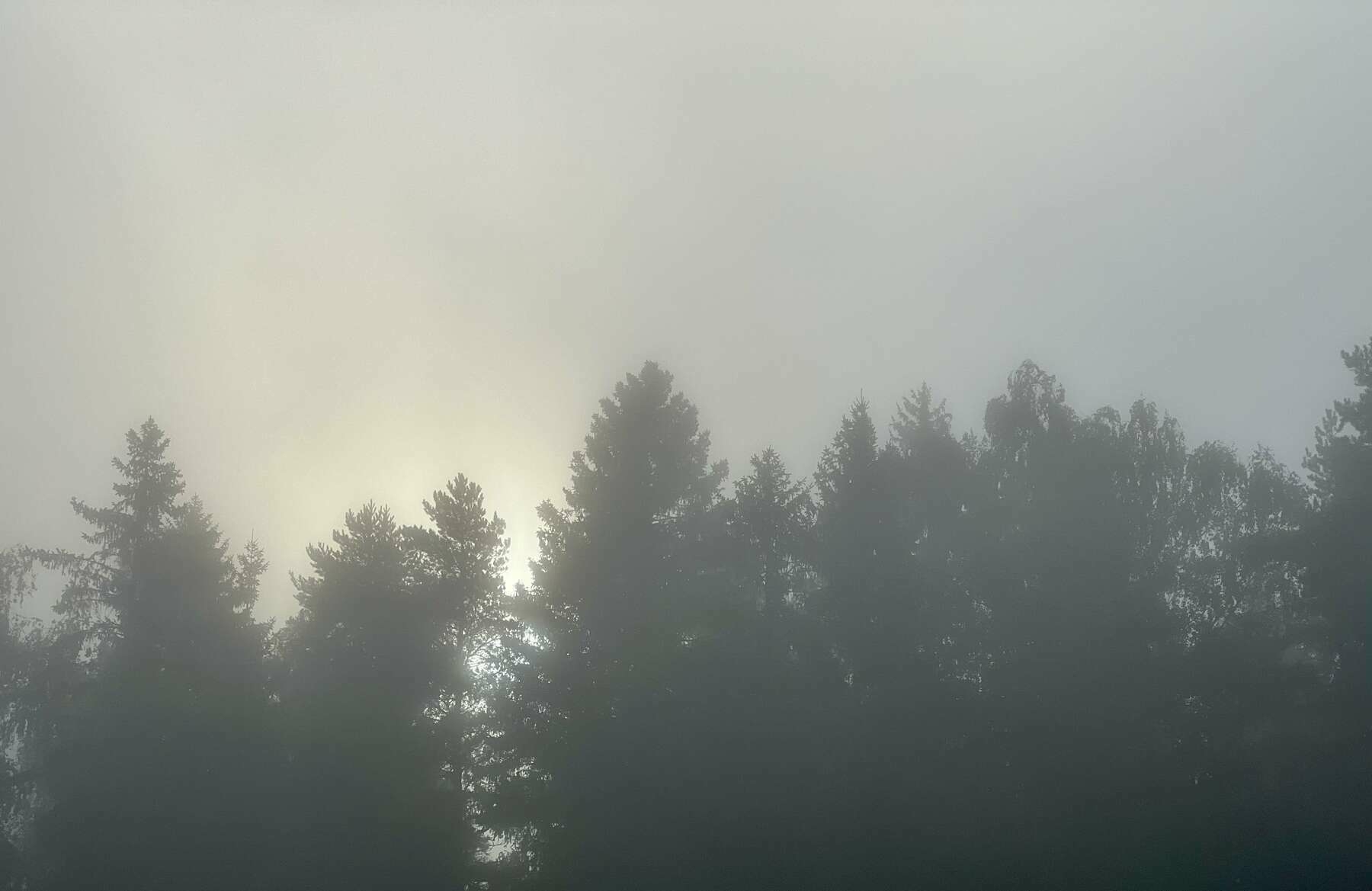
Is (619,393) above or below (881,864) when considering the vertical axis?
above

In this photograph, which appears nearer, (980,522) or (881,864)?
(881,864)

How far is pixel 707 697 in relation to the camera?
95.8 feet

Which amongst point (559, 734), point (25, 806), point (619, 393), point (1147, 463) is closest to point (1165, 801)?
point (1147, 463)

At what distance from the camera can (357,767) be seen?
28.5 meters

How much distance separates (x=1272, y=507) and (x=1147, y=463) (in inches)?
248

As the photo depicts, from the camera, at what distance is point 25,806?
3359 centimetres

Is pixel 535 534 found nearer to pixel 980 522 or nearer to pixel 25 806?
pixel 980 522

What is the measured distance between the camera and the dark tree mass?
28344mm

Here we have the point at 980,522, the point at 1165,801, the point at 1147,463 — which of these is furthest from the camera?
the point at 1147,463

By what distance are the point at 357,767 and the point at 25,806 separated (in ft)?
51.9

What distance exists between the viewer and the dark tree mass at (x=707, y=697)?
2834 centimetres

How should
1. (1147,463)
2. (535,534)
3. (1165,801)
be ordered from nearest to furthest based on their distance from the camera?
(1165,801), (535,534), (1147,463)

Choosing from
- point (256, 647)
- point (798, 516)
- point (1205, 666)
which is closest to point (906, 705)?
point (798, 516)

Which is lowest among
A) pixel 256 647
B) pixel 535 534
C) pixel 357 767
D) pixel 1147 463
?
pixel 357 767
